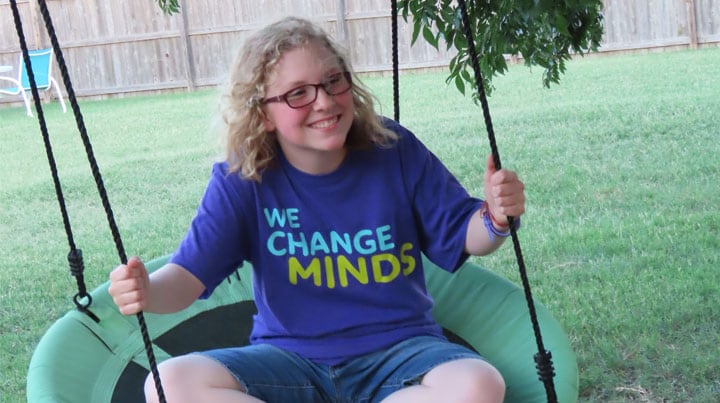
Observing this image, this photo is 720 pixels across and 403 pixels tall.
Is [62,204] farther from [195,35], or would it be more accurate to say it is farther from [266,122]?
[195,35]

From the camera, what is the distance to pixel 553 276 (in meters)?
3.92

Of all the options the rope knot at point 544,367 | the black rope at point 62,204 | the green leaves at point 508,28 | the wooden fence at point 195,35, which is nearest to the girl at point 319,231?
the rope knot at point 544,367

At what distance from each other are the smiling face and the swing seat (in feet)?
1.98

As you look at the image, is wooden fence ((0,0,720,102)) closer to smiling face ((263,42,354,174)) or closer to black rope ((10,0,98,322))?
black rope ((10,0,98,322))

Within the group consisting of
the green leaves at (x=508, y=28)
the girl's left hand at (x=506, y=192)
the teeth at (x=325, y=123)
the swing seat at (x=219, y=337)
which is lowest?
the swing seat at (x=219, y=337)

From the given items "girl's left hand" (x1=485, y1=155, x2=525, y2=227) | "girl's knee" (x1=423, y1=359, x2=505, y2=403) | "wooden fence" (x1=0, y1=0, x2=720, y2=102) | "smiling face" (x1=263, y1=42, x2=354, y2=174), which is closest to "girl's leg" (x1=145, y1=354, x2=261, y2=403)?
"girl's knee" (x1=423, y1=359, x2=505, y2=403)

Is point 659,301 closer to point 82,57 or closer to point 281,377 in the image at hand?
point 281,377

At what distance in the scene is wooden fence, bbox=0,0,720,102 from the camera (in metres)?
11.7

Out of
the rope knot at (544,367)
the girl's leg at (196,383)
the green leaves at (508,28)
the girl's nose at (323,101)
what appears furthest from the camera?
the green leaves at (508,28)

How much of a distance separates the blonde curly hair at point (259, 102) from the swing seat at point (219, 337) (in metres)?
0.53

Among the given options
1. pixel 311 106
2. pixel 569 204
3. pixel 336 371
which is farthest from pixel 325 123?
pixel 569 204

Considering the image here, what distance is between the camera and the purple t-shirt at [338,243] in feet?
6.80

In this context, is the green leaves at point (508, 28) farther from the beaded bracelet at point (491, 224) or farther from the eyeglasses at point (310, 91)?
the beaded bracelet at point (491, 224)

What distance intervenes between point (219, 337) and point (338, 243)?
26.8 inches
